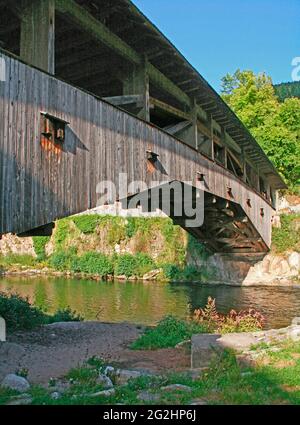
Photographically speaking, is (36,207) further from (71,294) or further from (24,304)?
(71,294)

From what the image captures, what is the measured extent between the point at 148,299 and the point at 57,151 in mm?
12298

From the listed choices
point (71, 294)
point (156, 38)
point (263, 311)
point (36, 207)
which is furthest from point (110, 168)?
point (71, 294)

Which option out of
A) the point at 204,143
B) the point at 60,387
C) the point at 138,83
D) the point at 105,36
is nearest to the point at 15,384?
the point at 60,387

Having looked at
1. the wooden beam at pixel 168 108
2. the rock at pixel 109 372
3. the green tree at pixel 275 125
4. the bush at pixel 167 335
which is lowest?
the bush at pixel 167 335

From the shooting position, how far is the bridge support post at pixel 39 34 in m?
7.98

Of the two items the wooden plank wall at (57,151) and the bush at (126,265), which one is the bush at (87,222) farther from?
the wooden plank wall at (57,151)

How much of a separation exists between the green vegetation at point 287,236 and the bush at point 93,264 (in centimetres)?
1131

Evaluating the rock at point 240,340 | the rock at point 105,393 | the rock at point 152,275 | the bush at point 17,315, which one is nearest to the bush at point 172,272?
the rock at point 152,275

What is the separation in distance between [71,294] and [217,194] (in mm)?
9254

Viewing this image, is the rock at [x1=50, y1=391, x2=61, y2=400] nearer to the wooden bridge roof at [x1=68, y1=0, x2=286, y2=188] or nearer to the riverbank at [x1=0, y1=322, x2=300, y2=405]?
the riverbank at [x1=0, y1=322, x2=300, y2=405]

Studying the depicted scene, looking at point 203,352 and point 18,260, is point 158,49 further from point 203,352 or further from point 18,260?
point 18,260

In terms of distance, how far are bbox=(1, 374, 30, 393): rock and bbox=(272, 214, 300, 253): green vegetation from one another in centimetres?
2160
